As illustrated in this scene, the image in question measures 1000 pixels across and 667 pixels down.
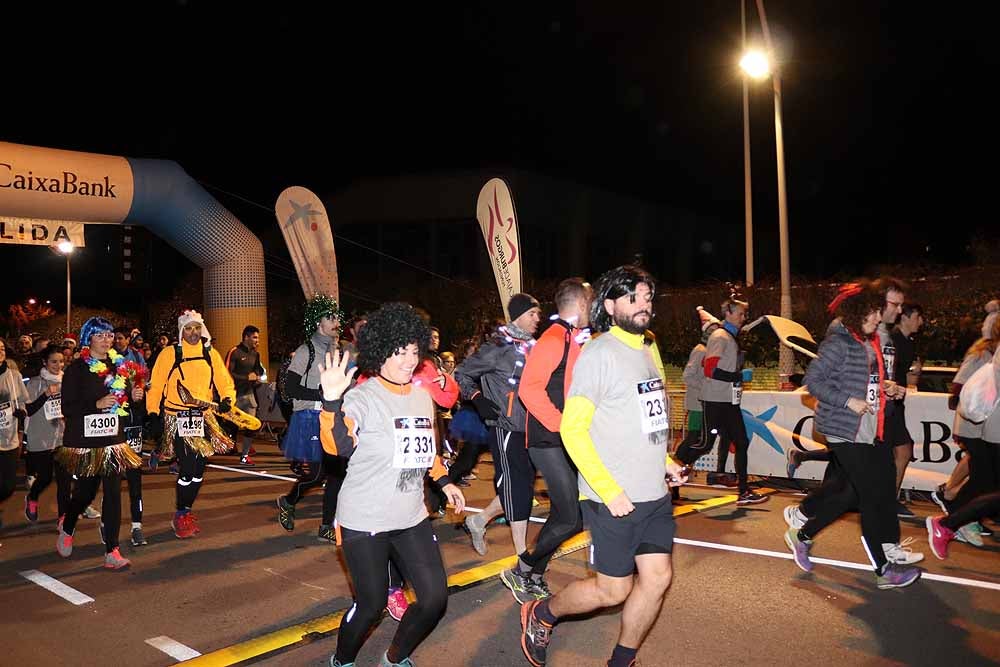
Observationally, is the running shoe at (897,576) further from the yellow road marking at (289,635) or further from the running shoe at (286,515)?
the running shoe at (286,515)

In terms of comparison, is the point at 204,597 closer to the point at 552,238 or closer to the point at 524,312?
the point at 524,312

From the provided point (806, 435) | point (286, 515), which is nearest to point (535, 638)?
point (286, 515)

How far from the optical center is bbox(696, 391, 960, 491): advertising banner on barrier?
8711 millimetres

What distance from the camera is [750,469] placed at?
10125 mm

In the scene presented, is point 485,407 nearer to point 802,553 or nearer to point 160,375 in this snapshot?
point 802,553

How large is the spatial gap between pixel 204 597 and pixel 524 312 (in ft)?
9.57

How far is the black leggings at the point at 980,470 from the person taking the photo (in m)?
6.50

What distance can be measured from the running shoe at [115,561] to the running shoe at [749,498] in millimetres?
5658

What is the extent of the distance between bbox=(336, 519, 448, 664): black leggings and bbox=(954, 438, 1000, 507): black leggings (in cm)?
466

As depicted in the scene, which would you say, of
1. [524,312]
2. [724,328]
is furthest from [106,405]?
[724,328]

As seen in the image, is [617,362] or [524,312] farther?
[524,312]

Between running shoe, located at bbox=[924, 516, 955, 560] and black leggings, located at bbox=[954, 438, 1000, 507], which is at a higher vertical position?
black leggings, located at bbox=[954, 438, 1000, 507]

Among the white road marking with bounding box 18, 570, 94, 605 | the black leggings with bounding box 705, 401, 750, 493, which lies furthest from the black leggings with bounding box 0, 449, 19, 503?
the black leggings with bounding box 705, 401, 750, 493

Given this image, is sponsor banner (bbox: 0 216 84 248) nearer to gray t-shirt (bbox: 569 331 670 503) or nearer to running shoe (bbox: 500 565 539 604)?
running shoe (bbox: 500 565 539 604)
